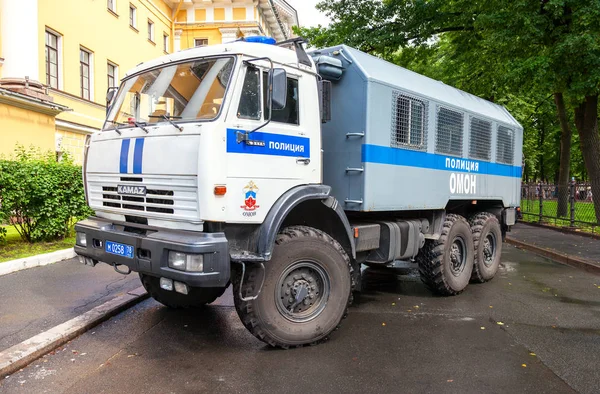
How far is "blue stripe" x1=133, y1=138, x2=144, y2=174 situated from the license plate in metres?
0.70

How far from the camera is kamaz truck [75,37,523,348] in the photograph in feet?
13.8

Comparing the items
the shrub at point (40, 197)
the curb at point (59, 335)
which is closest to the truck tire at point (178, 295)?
the curb at point (59, 335)

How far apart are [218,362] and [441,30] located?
15.6 meters

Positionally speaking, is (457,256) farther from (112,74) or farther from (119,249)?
(112,74)

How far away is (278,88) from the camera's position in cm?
446

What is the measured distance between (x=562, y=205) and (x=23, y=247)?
645 inches

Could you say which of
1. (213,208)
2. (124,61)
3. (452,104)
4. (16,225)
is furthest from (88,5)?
(213,208)

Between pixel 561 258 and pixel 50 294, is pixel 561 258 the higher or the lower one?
the lower one

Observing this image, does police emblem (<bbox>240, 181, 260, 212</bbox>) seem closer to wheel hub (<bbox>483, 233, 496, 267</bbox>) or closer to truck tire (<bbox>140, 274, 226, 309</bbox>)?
truck tire (<bbox>140, 274, 226, 309</bbox>)

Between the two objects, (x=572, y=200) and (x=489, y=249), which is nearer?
(x=489, y=249)

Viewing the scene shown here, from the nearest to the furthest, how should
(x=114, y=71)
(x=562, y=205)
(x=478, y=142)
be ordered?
(x=478, y=142) < (x=562, y=205) < (x=114, y=71)

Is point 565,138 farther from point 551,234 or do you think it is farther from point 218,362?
point 218,362

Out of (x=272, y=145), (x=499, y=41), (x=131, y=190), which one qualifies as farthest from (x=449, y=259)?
(x=499, y=41)

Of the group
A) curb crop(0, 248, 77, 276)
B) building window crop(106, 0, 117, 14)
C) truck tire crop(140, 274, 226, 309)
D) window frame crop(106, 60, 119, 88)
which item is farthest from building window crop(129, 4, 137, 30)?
truck tire crop(140, 274, 226, 309)
